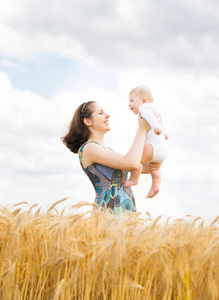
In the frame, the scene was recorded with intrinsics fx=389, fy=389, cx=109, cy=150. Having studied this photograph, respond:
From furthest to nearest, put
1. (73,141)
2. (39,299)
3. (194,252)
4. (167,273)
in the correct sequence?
(73,141)
(39,299)
(194,252)
(167,273)

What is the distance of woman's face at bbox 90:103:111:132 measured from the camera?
5.05 m

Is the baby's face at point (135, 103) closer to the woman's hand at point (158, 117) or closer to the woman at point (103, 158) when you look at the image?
the woman's hand at point (158, 117)

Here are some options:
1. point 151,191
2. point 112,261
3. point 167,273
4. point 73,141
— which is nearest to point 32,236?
point 112,261

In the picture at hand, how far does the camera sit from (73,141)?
210 inches

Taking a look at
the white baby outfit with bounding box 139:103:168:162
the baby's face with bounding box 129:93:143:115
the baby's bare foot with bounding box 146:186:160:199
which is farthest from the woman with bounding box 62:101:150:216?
the baby's bare foot with bounding box 146:186:160:199

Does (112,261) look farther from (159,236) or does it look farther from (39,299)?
(39,299)

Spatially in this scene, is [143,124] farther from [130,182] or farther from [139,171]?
[130,182]

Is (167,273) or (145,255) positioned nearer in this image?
(167,273)

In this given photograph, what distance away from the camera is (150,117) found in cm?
517

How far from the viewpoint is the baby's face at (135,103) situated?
18.7ft

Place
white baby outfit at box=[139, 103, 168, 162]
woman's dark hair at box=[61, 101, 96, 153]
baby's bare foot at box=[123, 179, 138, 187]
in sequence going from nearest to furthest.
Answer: baby's bare foot at box=[123, 179, 138, 187], woman's dark hair at box=[61, 101, 96, 153], white baby outfit at box=[139, 103, 168, 162]

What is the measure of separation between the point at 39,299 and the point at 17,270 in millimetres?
274

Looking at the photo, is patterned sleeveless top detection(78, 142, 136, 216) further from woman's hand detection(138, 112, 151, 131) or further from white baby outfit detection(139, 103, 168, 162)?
white baby outfit detection(139, 103, 168, 162)

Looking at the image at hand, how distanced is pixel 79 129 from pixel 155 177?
4.52ft
